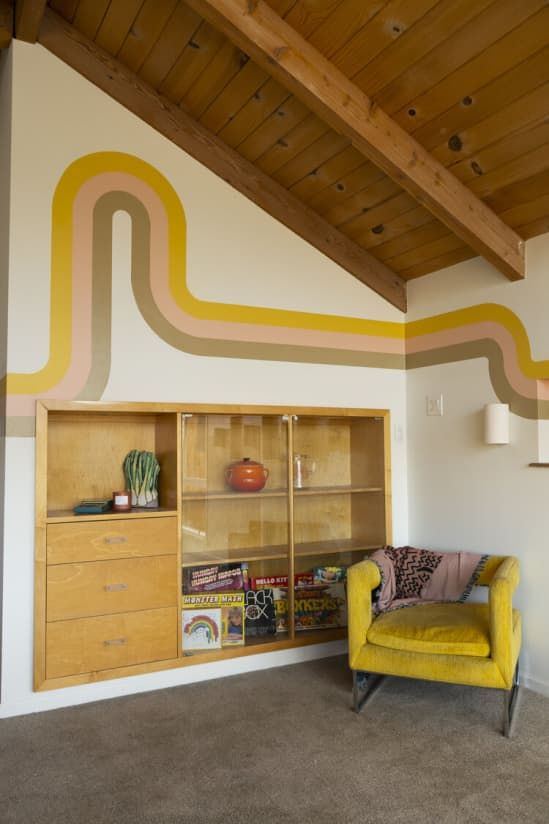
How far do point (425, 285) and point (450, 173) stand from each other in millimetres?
982

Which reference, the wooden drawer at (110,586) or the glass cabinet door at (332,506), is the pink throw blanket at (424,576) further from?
the wooden drawer at (110,586)

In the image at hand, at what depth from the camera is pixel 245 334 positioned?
3.72 meters

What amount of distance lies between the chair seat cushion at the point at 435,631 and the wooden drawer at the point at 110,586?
1.10 m

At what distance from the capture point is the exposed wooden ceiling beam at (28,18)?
2.97 metres

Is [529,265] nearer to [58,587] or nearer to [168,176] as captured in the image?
[168,176]

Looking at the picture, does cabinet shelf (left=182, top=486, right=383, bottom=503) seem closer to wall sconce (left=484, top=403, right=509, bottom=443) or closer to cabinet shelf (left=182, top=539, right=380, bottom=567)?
cabinet shelf (left=182, top=539, right=380, bottom=567)

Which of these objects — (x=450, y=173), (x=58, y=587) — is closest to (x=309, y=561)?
(x=58, y=587)

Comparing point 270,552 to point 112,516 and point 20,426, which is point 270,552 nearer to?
point 112,516

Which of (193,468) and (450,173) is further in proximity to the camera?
(193,468)

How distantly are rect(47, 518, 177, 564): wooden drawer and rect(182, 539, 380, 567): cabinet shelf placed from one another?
0.20 metres

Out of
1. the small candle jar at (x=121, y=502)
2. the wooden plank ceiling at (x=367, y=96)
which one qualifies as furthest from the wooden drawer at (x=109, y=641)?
the wooden plank ceiling at (x=367, y=96)

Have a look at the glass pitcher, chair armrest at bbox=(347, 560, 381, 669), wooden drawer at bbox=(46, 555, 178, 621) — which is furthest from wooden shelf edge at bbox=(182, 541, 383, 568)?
chair armrest at bbox=(347, 560, 381, 669)

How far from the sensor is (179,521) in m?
3.43

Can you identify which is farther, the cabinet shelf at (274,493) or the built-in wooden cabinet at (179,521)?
the cabinet shelf at (274,493)
